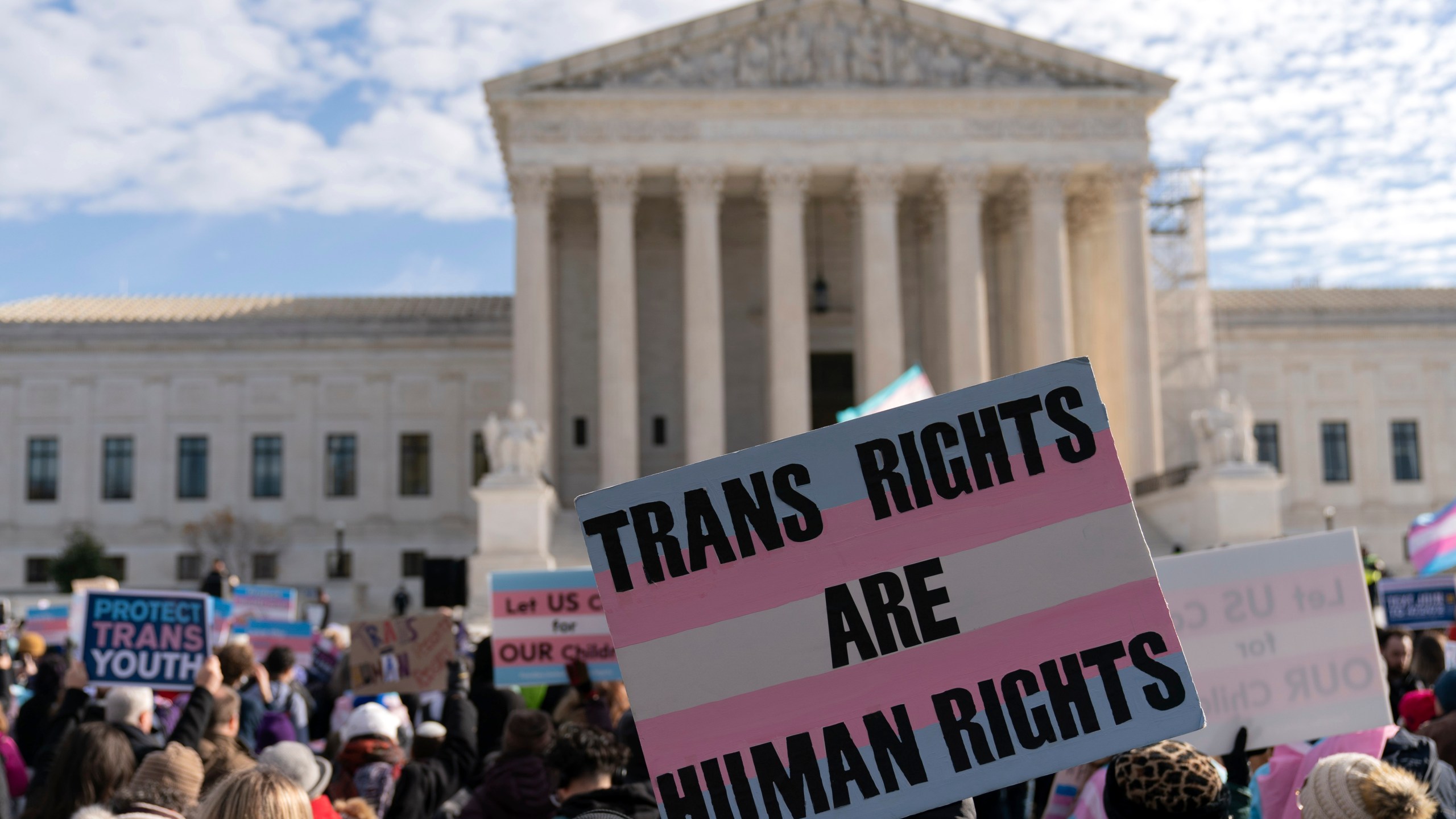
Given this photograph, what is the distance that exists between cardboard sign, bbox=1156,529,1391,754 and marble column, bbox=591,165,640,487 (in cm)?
3383

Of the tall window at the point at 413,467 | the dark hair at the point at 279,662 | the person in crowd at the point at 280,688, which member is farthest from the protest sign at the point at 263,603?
the tall window at the point at 413,467

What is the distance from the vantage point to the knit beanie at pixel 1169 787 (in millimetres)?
4777

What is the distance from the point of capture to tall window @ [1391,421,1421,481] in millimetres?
52875

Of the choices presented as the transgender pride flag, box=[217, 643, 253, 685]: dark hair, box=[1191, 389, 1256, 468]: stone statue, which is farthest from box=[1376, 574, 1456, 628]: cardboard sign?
box=[1191, 389, 1256, 468]: stone statue

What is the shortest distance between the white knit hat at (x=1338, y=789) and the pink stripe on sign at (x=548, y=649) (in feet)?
23.6

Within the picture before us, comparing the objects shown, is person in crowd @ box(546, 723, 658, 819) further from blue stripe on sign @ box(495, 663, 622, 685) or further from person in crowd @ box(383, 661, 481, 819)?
blue stripe on sign @ box(495, 663, 622, 685)

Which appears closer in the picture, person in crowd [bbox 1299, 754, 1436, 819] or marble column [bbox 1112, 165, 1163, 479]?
person in crowd [bbox 1299, 754, 1436, 819]

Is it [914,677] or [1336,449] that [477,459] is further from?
[914,677]

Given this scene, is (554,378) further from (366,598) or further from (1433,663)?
(1433,663)

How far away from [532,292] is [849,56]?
11878 mm

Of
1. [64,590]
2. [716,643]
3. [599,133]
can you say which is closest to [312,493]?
[64,590]

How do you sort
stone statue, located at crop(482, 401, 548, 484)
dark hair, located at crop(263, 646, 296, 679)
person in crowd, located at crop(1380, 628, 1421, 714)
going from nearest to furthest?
person in crowd, located at crop(1380, 628, 1421, 714), dark hair, located at crop(263, 646, 296, 679), stone statue, located at crop(482, 401, 548, 484)

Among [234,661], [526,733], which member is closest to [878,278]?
[234,661]

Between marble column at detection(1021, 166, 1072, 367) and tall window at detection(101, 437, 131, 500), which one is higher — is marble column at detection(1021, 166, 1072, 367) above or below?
above
